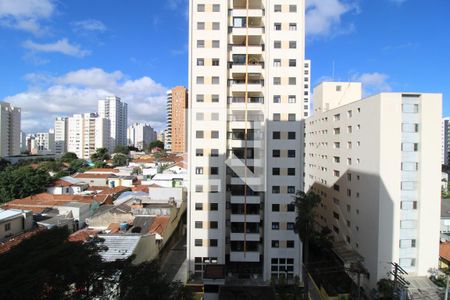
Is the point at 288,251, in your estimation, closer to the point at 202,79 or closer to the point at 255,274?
the point at 255,274

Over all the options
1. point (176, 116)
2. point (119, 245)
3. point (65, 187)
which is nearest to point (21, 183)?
point (65, 187)

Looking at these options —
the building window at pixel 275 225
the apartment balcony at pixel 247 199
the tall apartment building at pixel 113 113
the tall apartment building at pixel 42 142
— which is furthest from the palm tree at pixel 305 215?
the tall apartment building at pixel 42 142

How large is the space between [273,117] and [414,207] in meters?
11.4

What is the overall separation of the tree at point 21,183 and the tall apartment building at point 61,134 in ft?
278

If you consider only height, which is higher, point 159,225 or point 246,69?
point 246,69

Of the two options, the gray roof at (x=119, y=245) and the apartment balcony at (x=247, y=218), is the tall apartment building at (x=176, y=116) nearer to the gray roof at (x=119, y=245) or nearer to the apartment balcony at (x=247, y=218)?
the apartment balcony at (x=247, y=218)

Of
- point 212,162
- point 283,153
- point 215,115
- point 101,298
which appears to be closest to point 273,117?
point 283,153

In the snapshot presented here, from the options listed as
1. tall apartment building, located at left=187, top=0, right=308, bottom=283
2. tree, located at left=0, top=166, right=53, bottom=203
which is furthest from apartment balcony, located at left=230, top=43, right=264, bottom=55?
tree, located at left=0, top=166, right=53, bottom=203

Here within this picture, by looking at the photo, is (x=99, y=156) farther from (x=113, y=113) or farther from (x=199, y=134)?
(x=199, y=134)

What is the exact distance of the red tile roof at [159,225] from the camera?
71.8 ft

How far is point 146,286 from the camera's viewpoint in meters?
8.48

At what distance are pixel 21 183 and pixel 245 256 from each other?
33743 mm

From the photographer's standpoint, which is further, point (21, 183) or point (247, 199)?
point (21, 183)

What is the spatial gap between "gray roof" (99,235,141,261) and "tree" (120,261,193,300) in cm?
643
